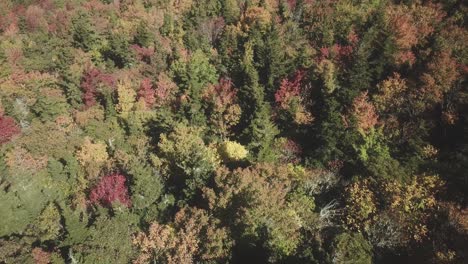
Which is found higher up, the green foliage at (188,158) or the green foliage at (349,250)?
the green foliage at (349,250)

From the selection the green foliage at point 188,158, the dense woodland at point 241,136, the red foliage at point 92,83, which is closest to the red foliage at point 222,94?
the dense woodland at point 241,136

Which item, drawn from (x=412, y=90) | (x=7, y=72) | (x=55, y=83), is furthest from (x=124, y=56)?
(x=412, y=90)

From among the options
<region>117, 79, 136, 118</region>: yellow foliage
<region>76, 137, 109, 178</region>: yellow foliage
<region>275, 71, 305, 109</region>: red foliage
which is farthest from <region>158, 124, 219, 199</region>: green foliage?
<region>275, 71, 305, 109</region>: red foliage

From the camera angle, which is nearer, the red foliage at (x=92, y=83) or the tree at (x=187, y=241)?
the tree at (x=187, y=241)

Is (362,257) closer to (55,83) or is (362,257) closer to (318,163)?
(318,163)

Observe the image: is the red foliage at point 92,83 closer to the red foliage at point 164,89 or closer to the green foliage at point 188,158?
the red foliage at point 164,89

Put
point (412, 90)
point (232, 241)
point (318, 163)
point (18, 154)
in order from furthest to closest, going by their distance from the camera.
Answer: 1. point (18, 154)
2. point (412, 90)
3. point (318, 163)
4. point (232, 241)
